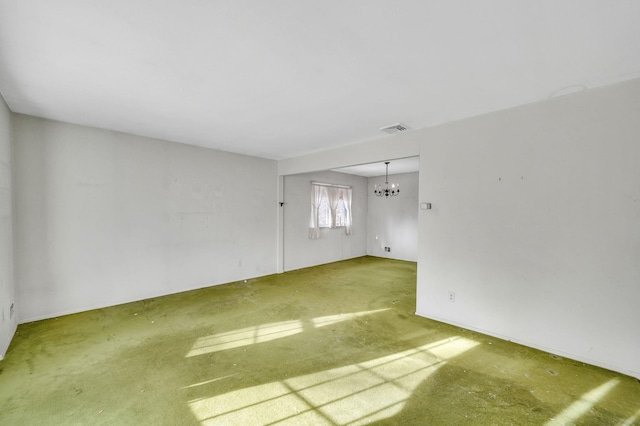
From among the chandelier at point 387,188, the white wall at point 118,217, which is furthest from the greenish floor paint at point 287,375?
the chandelier at point 387,188

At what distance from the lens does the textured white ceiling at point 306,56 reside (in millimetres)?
1491

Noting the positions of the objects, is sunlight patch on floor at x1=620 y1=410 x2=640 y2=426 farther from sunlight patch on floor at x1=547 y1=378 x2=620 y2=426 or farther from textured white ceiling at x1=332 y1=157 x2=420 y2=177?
textured white ceiling at x1=332 y1=157 x2=420 y2=177

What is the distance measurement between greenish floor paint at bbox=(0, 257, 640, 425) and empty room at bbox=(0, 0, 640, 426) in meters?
0.02

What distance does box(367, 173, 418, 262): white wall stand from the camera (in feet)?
23.7

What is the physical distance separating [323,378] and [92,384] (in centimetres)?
190

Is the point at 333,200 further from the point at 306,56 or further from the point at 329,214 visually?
the point at 306,56

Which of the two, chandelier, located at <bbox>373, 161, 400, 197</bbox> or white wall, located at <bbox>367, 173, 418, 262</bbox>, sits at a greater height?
chandelier, located at <bbox>373, 161, 400, 197</bbox>

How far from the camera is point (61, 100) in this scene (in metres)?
2.74

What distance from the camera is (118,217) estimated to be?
3834 millimetres

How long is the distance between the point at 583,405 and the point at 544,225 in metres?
1.53

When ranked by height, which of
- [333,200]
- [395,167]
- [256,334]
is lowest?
[256,334]

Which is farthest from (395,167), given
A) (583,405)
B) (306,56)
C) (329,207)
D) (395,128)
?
(583,405)

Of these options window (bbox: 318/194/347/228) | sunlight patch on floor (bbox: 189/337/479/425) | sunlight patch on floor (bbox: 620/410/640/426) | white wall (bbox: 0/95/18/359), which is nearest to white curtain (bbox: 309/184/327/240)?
window (bbox: 318/194/347/228)

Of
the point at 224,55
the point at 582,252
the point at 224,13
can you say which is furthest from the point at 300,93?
the point at 582,252
